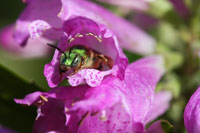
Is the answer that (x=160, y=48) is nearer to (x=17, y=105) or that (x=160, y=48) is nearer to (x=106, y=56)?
(x=106, y=56)

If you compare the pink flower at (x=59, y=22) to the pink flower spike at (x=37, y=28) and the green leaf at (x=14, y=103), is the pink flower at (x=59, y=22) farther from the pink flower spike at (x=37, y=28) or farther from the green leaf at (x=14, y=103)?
the green leaf at (x=14, y=103)

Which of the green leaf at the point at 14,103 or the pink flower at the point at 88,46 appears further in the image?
the green leaf at the point at 14,103

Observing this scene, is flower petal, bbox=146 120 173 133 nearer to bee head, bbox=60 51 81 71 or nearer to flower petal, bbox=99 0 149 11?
bee head, bbox=60 51 81 71

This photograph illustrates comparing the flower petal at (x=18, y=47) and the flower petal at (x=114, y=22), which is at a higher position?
the flower petal at (x=114, y=22)

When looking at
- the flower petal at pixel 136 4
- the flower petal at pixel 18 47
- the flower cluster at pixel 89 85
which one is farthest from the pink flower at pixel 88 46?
the flower petal at pixel 18 47

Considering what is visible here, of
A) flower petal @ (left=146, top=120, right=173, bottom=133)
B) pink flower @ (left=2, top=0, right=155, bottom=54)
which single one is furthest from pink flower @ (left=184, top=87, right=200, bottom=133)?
pink flower @ (left=2, top=0, right=155, bottom=54)

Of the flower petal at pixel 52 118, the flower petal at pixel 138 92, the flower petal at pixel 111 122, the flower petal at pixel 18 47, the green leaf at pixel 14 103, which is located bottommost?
the flower petal at pixel 18 47

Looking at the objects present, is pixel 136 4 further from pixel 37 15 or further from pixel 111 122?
pixel 111 122
